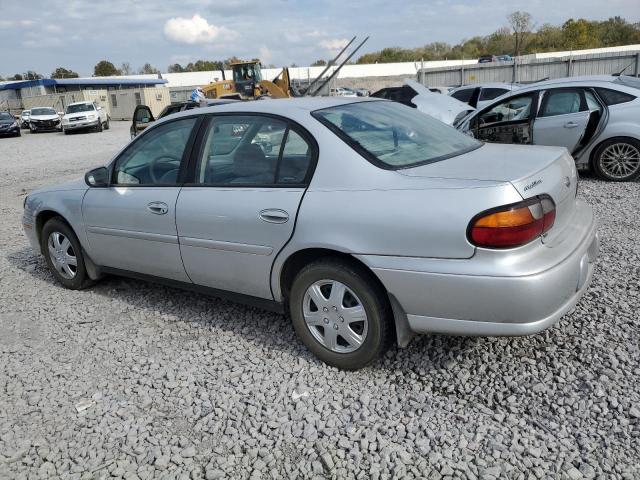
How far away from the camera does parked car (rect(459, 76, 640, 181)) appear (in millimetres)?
7840

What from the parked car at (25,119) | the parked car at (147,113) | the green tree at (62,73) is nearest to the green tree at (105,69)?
the green tree at (62,73)

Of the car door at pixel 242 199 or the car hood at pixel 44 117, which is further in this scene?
the car hood at pixel 44 117

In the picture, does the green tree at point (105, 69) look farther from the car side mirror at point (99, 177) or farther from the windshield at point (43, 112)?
the car side mirror at point (99, 177)

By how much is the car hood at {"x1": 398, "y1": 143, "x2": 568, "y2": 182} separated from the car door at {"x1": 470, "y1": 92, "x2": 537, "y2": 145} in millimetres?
5530

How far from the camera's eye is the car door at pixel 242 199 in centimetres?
330

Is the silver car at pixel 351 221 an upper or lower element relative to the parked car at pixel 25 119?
upper

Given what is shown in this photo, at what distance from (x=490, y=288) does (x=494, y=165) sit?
2.55ft

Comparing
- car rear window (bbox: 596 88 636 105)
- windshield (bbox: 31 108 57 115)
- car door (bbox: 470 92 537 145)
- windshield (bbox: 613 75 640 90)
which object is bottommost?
windshield (bbox: 31 108 57 115)

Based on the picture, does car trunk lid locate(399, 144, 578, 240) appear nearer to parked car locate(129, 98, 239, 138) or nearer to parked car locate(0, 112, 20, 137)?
parked car locate(129, 98, 239, 138)

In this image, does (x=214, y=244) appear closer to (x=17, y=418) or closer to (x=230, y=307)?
(x=230, y=307)

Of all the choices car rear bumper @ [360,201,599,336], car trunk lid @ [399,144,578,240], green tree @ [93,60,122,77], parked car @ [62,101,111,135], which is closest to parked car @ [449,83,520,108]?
car trunk lid @ [399,144,578,240]

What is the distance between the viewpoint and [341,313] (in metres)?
3.17

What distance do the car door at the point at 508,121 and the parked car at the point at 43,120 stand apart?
3053 centimetres

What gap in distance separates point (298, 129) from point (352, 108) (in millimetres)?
533
